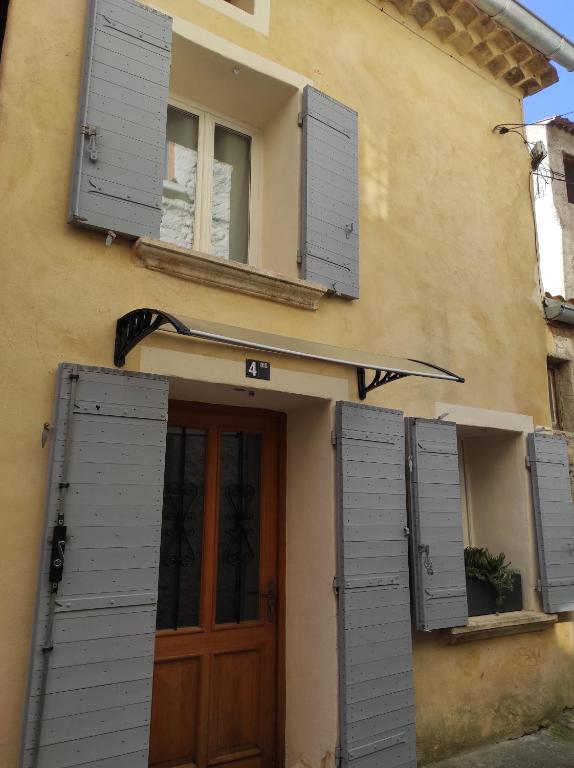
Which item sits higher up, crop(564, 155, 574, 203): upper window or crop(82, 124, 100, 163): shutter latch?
crop(564, 155, 574, 203): upper window

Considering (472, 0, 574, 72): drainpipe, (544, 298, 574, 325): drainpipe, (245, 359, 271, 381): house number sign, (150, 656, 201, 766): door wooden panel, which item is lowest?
(150, 656, 201, 766): door wooden panel

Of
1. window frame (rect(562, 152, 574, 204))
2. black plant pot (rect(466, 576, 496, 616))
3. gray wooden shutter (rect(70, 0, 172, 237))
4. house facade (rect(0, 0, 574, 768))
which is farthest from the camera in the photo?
window frame (rect(562, 152, 574, 204))

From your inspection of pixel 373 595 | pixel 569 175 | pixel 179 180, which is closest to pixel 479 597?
pixel 373 595

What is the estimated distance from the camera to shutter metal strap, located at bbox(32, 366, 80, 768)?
2713 mm

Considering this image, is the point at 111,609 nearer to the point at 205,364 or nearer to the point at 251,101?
the point at 205,364

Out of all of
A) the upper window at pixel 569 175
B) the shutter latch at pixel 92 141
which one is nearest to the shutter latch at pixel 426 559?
the shutter latch at pixel 92 141

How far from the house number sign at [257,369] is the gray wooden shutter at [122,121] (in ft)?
3.29

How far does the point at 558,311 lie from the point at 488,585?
281 centimetres

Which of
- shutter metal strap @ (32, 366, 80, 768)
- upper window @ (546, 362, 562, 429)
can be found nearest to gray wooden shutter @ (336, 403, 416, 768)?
shutter metal strap @ (32, 366, 80, 768)

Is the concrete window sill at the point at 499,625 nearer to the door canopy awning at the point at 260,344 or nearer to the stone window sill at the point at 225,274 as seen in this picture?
the door canopy awning at the point at 260,344

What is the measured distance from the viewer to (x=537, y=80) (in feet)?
20.9

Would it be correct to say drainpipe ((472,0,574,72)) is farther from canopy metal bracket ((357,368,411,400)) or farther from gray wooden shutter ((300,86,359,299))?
canopy metal bracket ((357,368,411,400))

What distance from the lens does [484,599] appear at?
4.86 m

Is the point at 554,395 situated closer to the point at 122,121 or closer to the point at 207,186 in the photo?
the point at 207,186
